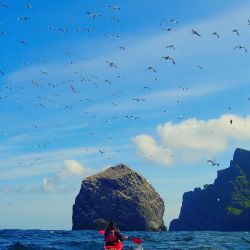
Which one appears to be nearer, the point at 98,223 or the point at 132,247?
the point at 132,247

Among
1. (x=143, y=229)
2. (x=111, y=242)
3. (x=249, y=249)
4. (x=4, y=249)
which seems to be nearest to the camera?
(x=111, y=242)

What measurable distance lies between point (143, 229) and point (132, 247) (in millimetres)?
146714

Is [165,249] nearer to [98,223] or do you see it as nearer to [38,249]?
[38,249]

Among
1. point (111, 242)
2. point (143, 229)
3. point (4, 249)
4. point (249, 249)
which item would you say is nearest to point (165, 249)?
point (249, 249)

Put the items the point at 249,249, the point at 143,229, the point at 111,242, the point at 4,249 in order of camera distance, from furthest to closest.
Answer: the point at 143,229 < the point at 249,249 < the point at 4,249 < the point at 111,242

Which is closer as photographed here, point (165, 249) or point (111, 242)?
point (111, 242)

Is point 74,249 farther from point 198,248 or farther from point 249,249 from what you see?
point 249,249

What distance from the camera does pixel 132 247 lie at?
54188 mm

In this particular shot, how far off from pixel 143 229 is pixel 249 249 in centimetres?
14521

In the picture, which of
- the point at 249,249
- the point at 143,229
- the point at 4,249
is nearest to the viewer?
the point at 4,249

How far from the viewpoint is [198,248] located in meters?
56.2

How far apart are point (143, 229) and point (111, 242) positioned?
16838 cm

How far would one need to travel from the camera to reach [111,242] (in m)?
33.4

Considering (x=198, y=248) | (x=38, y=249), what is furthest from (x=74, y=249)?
(x=198, y=248)
